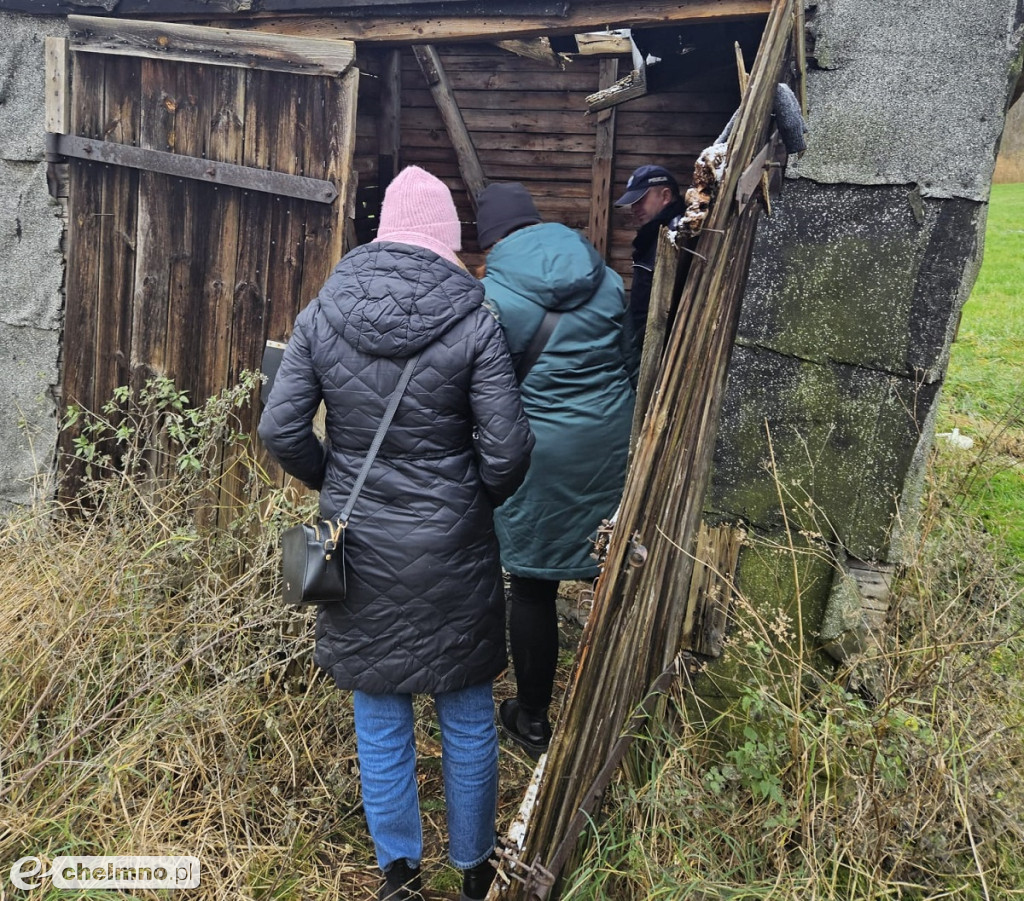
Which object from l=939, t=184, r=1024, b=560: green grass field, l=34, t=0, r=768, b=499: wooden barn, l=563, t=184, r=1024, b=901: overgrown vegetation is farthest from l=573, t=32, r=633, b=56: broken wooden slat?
l=563, t=184, r=1024, b=901: overgrown vegetation

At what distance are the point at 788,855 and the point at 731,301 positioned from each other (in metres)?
1.50

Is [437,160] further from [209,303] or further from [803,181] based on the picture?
[803,181]

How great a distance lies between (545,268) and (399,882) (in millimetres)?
1791

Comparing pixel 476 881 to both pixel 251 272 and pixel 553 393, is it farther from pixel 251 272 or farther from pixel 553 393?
pixel 251 272

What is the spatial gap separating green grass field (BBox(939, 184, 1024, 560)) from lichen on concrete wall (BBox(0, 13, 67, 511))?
380cm

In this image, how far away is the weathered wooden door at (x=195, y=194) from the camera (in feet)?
11.3

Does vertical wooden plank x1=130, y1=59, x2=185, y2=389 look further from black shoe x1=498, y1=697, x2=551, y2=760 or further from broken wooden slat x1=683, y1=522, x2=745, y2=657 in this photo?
broken wooden slat x1=683, y1=522, x2=745, y2=657

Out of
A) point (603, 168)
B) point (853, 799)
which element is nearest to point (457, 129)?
point (603, 168)

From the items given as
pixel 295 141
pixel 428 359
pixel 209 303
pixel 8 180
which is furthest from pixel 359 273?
pixel 8 180

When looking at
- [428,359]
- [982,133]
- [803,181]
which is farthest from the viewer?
[803,181]

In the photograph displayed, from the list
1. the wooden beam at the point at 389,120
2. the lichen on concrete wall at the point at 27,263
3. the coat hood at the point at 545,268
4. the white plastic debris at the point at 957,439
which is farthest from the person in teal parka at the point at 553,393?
the white plastic debris at the point at 957,439

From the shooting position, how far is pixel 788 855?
7.61ft

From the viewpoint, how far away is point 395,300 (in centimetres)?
221

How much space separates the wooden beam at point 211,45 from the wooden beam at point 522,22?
0.44ft
